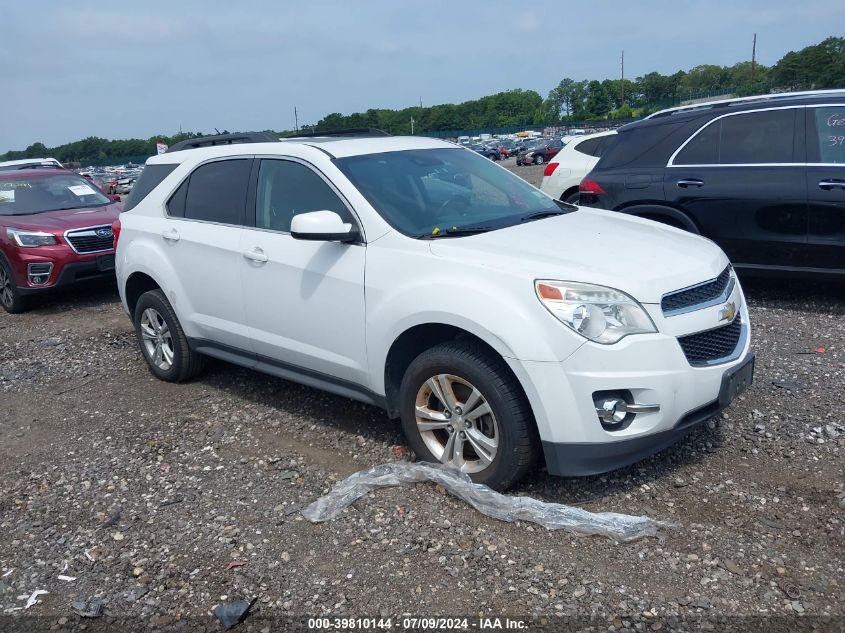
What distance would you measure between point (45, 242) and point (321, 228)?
6025 millimetres

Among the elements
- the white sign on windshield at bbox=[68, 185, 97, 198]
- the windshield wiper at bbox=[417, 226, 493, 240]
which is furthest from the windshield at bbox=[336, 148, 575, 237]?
the white sign on windshield at bbox=[68, 185, 97, 198]

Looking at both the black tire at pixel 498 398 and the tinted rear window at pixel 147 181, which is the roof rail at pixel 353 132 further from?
the black tire at pixel 498 398

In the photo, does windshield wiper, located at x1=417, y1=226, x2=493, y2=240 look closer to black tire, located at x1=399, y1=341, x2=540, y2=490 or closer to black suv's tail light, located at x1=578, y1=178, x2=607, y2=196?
black tire, located at x1=399, y1=341, x2=540, y2=490

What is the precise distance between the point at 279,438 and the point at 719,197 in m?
4.37

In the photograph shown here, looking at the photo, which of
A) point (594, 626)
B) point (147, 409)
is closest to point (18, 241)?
point (147, 409)

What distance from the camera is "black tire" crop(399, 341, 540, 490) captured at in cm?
352

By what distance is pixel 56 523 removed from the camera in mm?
3947

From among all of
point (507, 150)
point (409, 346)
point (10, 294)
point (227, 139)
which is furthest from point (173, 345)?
point (507, 150)

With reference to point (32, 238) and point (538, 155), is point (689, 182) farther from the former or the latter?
point (538, 155)

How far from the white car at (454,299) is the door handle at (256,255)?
17 mm

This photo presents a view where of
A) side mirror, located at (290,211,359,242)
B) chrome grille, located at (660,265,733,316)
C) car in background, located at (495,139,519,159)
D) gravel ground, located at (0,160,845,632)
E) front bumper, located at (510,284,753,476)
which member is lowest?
gravel ground, located at (0,160,845,632)

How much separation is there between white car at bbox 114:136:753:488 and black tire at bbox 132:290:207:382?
5 centimetres

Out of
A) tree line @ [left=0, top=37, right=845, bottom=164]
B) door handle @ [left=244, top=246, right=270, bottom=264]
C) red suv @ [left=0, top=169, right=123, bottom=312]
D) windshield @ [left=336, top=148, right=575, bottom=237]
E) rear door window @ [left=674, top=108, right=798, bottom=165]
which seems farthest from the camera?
tree line @ [left=0, top=37, right=845, bottom=164]

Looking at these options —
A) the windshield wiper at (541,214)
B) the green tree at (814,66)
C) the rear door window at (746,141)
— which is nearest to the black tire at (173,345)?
the windshield wiper at (541,214)
